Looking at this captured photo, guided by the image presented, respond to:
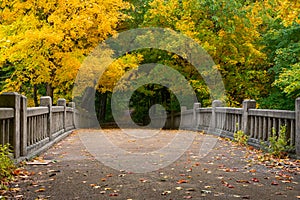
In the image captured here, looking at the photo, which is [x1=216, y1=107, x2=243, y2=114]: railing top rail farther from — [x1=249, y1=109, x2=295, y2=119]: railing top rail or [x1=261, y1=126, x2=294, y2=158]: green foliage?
[x1=261, y1=126, x2=294, y2=158]: green foliage

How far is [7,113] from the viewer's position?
295 inches

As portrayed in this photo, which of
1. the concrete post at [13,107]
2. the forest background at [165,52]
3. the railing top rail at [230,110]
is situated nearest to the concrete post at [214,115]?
the railing top rail at [230,110]

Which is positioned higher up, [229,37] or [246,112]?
[229,37]

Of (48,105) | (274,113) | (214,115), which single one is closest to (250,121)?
(274,113)

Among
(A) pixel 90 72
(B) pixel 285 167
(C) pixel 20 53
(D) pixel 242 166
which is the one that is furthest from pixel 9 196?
(A) pixel 90 72

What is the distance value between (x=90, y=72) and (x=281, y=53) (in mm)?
9637

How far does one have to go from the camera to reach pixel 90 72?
21.2m

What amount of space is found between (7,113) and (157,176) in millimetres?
2803

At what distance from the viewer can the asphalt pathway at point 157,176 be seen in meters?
5.87

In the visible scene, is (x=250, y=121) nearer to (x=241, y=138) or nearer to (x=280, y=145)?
(x=241, y=138)

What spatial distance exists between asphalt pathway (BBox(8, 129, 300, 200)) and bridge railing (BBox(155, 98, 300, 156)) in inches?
29.3

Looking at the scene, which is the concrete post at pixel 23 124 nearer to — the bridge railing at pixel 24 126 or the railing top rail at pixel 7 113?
the bridge railing at pixel 24 126

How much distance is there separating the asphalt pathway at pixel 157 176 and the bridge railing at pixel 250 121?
74 cm

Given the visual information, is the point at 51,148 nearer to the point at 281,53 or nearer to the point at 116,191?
the point at 116,191
